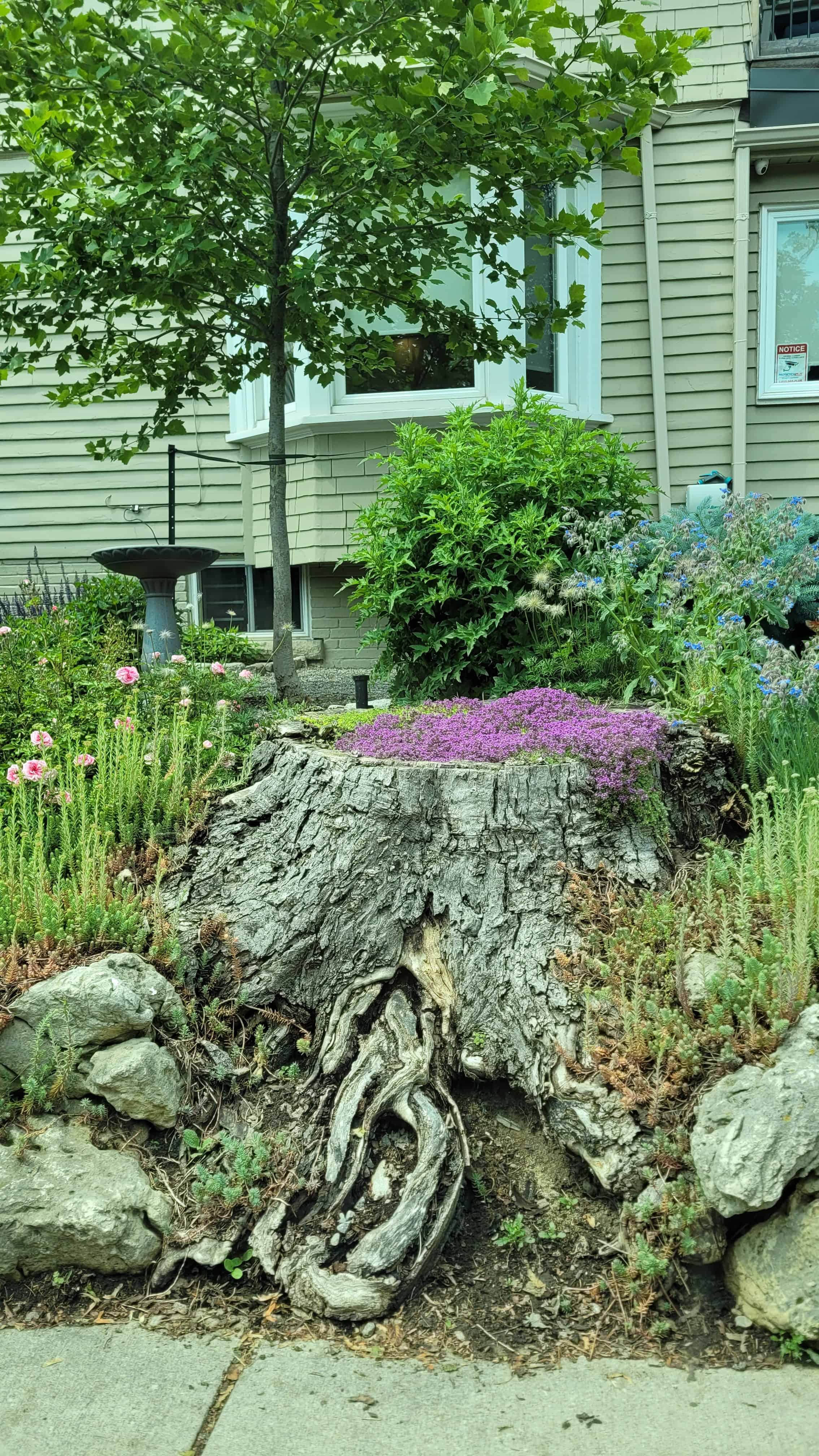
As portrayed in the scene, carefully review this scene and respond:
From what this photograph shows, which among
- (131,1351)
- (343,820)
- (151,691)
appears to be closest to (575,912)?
(343,820)

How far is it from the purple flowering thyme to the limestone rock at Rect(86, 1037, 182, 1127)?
45.3 inches

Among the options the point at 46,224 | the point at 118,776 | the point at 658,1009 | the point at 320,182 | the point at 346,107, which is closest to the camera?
the point at 658,1009

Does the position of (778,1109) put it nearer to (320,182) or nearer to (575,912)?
(575,912)

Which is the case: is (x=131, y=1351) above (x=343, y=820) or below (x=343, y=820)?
below

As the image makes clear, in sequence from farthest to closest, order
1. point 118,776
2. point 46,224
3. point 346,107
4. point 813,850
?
point 346,107 → point 46,224 → point 118,776 → point 813,850

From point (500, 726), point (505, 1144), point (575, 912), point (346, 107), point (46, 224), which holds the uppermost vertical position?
point (346, 107)

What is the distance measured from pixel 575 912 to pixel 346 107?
6.54m

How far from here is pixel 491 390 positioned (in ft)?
25.1

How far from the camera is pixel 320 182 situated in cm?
528

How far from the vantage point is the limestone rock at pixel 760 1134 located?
2428 millimetres

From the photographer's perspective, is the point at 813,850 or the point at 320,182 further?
the point at 320,182

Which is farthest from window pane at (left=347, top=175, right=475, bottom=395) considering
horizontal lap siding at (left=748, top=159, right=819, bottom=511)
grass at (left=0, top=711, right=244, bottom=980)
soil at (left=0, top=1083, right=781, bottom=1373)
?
soil at (left=0, top=1083, right=781, bottom=1373)

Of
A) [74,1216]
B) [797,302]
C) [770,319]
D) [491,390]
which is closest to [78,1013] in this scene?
[74,1216]

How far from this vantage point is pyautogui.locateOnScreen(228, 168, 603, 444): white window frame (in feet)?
24.8
